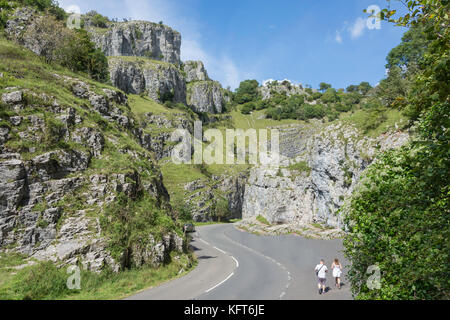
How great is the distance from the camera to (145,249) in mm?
21062

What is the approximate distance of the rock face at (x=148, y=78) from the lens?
430 feet

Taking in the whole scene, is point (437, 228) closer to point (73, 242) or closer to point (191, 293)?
point (191, 293)

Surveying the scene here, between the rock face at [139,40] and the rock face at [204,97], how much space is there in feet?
81.0

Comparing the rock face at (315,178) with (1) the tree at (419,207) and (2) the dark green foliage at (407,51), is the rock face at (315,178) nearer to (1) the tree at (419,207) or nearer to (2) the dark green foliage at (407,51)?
(1) the tree at (419,207)

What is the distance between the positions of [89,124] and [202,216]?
5865 centimetres

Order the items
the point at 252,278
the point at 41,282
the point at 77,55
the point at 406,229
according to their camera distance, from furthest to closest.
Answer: the point at 77,55 → the point at 252,278 → the point at 41,282 → the point at 406,229

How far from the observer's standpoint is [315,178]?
2137 inches

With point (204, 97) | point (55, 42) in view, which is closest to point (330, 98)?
point (204, 97)

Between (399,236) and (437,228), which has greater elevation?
(437,228)

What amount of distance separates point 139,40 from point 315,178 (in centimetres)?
15955

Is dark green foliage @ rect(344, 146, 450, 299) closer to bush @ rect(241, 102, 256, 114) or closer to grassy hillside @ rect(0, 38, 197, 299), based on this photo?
grassy hillside @ rect(0, 38, 197, 299)

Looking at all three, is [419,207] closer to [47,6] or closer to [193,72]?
[47,6]

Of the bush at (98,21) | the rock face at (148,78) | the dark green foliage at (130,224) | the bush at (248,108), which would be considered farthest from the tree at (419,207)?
the bush at (98,21)

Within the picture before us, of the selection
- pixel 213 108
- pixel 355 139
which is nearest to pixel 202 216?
pixel 355 139
